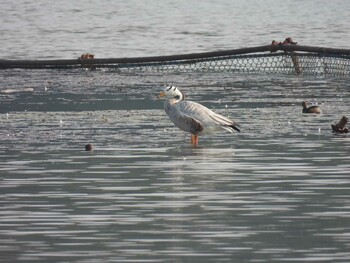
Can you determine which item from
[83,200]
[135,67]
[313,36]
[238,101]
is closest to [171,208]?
[83,200]

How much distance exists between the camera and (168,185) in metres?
18.8

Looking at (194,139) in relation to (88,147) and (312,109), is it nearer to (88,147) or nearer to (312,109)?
(88,147)

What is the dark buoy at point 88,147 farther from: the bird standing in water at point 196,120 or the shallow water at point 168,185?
the bird standing in water at point 196,120

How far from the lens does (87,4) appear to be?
5763 inches

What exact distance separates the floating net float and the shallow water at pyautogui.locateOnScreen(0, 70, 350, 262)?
7689 mm

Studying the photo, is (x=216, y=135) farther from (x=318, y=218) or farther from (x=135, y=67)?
(x=135, y=67)

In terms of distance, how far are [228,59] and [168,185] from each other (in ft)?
80.8

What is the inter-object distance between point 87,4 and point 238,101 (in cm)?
11461

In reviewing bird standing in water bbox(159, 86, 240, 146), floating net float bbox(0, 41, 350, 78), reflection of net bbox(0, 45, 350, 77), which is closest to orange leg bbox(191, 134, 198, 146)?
bird standing in water bbox(159, 86, 240, 146)

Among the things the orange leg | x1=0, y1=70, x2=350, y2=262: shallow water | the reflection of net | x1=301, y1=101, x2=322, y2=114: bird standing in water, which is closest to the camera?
x1=0, y1=70, x2=350, y2=262: shallow water

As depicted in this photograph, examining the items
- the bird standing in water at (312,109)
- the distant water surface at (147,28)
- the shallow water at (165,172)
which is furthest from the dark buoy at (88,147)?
the distant water surface at (147,28)

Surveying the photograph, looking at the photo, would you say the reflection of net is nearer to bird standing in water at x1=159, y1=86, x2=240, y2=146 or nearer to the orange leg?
bird standing in water at x1=159, y1=86, x2=240, y2=146

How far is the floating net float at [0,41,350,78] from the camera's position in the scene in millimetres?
40375

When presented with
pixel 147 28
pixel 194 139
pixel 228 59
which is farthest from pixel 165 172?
pixel 147 28
